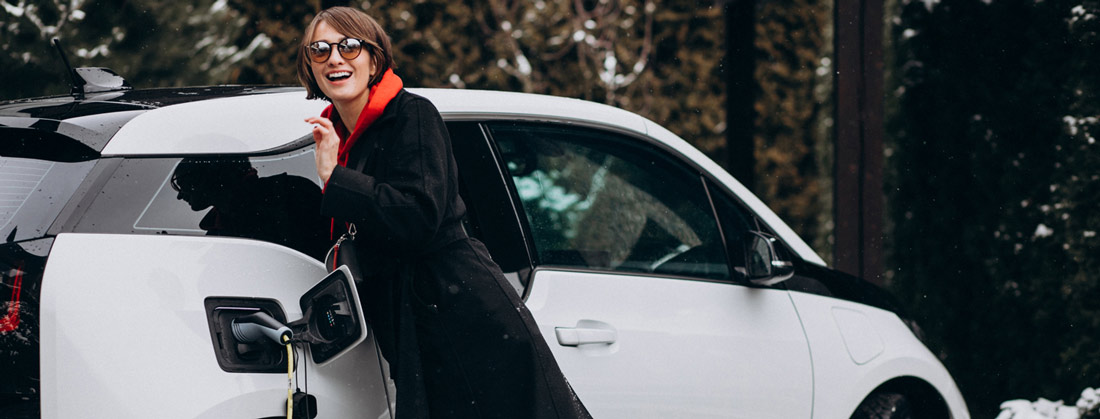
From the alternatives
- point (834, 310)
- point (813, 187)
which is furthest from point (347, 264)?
point (813, 187)

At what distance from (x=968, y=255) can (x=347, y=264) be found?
4450 millimetres

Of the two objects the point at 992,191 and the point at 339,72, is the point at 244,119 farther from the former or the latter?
the point at 992,191

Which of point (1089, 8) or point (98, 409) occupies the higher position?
point (1089, 8)

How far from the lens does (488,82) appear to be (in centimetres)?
830

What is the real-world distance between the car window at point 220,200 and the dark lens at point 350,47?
0.22m

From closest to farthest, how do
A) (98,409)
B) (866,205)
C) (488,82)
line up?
1. (98,409)
2. (866,205)
3. (488,82)

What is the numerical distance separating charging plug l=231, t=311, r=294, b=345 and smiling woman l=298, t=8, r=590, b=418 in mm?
221

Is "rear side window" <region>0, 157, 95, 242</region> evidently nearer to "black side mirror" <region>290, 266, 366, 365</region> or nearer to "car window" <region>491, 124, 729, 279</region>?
"black side mirror" <region>290, 266, 366, 365</region>

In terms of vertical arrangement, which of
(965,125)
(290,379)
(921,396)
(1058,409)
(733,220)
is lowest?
(1058,409)

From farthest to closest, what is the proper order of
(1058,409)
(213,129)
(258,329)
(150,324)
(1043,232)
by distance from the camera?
(1043,232)
(1058,409)
(213,129)
(258,329)
(150,324)

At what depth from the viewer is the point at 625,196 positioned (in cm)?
365

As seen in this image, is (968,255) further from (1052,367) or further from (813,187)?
(813,187)

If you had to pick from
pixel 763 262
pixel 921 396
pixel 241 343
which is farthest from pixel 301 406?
pixel 921 396

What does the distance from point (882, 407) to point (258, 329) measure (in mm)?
2108
